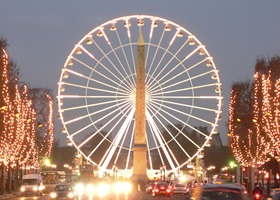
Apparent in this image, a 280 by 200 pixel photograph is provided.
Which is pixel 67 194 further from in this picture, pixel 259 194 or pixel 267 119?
pixel 267 119

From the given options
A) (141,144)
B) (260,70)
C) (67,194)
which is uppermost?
(260,70)

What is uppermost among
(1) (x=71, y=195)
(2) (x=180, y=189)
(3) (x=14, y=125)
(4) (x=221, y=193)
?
(3) (x=14, y=125)

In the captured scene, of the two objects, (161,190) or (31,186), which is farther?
(31,186)

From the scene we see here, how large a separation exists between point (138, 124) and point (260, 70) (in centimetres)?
1575

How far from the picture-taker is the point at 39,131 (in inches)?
5531

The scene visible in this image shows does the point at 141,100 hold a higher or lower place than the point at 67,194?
higher

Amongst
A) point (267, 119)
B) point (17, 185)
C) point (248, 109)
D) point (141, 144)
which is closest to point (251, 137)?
point (248, 109)

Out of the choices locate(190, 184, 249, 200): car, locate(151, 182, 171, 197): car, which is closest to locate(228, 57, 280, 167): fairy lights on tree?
locate(151, 182, 171, 197): car

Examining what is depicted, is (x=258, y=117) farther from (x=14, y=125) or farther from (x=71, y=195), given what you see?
(x=71, y=195)

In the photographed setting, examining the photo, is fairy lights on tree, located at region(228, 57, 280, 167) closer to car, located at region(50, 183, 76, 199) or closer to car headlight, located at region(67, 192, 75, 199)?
car, located at region(50, 183, 76, 199)

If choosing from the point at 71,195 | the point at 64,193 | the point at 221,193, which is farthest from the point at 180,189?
the point at 221,193

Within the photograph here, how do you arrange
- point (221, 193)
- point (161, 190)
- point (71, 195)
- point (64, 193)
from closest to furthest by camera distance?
point (221, 193), point (71, 195), point (64, 193), point (161, 190)

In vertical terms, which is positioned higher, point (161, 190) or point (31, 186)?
point (31, 186)

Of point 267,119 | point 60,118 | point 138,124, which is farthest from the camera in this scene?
point 138,124
